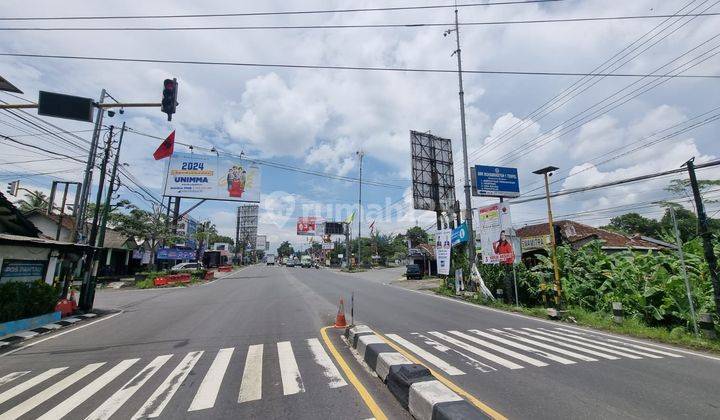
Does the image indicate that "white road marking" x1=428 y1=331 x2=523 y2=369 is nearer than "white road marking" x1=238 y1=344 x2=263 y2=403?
No

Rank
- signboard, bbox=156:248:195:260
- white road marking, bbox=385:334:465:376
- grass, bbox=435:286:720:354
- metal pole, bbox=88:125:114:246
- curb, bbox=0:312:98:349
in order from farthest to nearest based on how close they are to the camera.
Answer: signboard, bbox=156:248:195:260 → metal pole, bbox=88:125:114:246 → curb, bbox=0:312:98:349 → grass, bbox=435:286:720:354 → white road marking, bbox=385:334:465:376

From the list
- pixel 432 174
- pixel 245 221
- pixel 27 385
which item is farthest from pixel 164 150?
pixel 245 221

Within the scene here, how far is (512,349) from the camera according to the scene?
8.22m

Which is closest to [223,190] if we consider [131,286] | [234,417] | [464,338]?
[131,286]

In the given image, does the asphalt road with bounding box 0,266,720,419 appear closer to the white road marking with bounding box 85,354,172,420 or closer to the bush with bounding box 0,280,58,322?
the white road marking with bounding box 85,354,172,420

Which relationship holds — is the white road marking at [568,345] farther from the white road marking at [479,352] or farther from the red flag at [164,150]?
the red flag at [164,150]

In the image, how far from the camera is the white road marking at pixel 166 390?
468 cm

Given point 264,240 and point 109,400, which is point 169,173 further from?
point 264,240

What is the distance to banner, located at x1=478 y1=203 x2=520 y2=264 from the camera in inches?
688

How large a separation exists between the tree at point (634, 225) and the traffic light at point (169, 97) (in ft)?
222

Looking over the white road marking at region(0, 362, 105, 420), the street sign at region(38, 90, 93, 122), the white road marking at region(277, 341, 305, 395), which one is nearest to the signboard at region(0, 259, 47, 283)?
the street sign at region(38, 90, 93, 122)

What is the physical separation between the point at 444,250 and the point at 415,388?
19610mm

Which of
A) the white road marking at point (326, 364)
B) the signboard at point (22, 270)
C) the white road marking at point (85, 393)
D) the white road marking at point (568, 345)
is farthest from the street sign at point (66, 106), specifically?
the white road marking at point (568, 345)

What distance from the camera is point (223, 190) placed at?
124 feet
